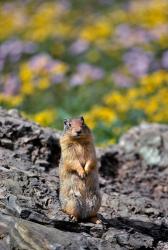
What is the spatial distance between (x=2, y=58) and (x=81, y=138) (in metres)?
9.29

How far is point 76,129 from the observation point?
23.9 ft

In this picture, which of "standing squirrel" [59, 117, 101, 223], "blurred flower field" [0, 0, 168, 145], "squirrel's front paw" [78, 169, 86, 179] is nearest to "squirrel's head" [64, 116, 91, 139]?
"standing squirrel" [59, 117, 101, 223]

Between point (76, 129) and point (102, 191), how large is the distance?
58.3 inches

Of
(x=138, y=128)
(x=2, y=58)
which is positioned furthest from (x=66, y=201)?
(x=2, y=58)

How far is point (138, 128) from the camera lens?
34.3 ft

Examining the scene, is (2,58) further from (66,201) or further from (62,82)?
(66,201)

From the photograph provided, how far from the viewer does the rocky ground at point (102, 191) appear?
21.2ft

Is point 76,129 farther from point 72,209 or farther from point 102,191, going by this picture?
point 102,191

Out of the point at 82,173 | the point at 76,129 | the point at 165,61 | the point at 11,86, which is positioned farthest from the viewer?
the point at 165,61

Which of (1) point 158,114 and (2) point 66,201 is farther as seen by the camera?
(1) point 158,114

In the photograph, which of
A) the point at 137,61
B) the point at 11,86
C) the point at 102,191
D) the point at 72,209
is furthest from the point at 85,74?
the point at 72,209

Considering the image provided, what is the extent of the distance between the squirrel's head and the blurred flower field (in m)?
3.41

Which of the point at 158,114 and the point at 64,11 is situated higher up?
the point at 64,11

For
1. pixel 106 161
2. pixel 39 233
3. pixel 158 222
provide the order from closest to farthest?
pixel 39 233, pixel 158 222, pixel 106 161
